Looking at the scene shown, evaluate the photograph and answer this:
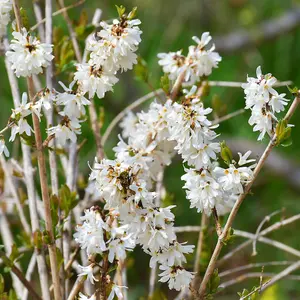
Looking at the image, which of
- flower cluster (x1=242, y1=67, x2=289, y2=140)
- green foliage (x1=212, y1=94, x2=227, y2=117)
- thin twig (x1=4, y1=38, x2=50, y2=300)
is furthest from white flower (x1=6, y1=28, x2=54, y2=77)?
green foliage (x1=212, y1=94, x2=227, y2=117)

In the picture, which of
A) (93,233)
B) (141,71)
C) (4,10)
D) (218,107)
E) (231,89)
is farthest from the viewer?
(231,89)

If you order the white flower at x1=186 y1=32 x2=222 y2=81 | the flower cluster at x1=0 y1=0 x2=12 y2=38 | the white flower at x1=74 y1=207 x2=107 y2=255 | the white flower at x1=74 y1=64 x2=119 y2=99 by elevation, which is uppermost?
the flower cluster at x1=0 y1=0 x2=12 y2=38

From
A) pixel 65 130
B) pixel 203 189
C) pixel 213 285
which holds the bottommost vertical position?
pixel 213 285

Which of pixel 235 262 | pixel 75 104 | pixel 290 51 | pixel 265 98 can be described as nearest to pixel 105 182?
pixel 75 104

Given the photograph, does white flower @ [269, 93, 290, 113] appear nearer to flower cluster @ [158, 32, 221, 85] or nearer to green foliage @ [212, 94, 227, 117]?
flower cluster @ [158, 32, 221, 85]

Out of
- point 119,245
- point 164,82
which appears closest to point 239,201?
point 119,245

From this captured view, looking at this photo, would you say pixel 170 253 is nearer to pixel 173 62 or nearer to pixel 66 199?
pixel 66 199
